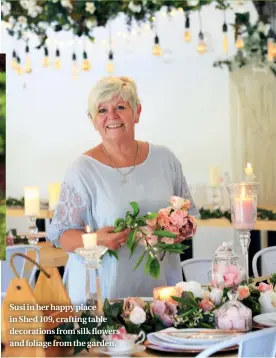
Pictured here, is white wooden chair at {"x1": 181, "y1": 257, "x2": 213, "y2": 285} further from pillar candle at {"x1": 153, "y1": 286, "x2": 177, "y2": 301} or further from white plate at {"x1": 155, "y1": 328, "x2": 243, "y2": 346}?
white plate at {"x1": 155, "y1": 328, "x2": 243, "y2": 346}

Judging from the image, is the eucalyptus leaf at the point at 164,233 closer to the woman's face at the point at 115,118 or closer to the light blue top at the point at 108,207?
the light blue top at the point at 108,207

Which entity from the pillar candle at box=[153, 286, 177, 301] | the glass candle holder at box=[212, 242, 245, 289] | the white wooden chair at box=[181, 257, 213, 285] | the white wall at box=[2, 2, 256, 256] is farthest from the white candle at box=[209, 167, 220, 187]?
the pillar candle at box=[153, 286, 177, 301]

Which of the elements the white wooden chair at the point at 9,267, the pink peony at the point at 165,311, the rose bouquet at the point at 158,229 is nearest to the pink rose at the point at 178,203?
the rose bouquet at the point at 158,229

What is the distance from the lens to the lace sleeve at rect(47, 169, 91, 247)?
303 centimetres

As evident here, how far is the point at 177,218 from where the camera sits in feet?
9.33

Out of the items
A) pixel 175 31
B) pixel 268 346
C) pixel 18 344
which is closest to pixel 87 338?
pixel 18 344

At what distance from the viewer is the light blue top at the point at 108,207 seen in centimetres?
304

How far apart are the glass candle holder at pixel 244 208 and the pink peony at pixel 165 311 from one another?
362 millimetres

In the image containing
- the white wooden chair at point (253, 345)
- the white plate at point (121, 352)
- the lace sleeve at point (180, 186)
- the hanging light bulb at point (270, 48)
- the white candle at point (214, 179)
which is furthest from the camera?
the white candle at point (214, 179)

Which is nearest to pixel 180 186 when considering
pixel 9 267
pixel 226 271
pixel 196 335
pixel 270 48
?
pixel 226 271

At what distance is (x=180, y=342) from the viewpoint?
227 cm

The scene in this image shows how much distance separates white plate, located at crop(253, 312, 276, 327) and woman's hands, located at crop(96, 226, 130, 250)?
0.60 meters

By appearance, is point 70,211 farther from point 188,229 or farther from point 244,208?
point 244,208

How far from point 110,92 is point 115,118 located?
0.10m
